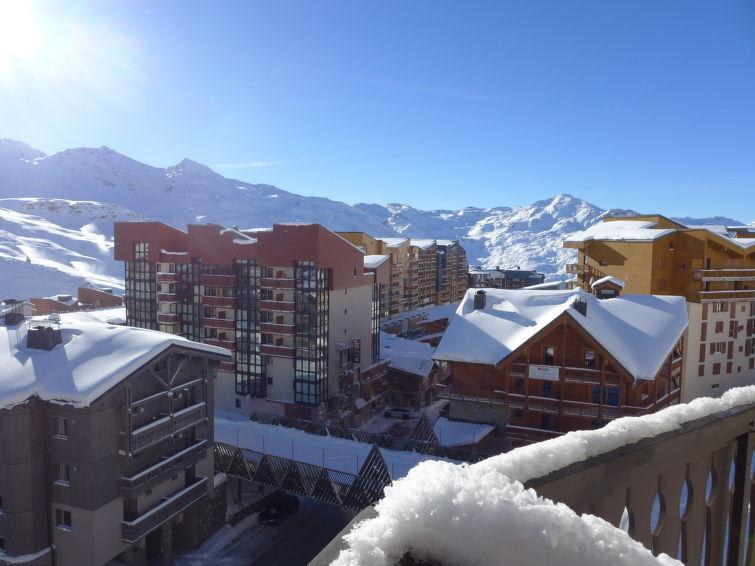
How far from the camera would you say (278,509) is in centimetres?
2661

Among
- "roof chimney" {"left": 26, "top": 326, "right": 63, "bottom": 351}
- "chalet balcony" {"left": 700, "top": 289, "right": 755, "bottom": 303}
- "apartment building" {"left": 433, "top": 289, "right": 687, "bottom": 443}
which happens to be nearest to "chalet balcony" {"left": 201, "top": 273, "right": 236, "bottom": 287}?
"apartment building" {"left": 433, "top": 289, "right": 687, "bottom": 443}

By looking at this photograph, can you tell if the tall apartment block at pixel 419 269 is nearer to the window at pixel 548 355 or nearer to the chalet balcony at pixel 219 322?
the chalet balcony at pixel 219 322

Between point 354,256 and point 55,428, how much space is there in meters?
26.3

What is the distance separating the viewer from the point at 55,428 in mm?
18656

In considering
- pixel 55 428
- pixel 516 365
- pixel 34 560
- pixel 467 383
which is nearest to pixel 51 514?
pixel 34 560

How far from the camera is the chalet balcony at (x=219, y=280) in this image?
39750 millimetres

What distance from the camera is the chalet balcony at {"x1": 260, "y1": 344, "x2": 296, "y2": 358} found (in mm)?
38031

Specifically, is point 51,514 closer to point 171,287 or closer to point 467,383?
point 467,383

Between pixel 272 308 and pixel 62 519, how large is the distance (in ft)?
67.7

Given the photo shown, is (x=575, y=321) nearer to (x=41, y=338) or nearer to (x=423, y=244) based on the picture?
(x=41, y=338)

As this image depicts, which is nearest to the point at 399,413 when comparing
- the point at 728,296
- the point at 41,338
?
the point at 728,296

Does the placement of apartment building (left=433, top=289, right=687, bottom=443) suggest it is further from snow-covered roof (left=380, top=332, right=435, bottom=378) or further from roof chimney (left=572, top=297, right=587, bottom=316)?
snow-covered roof (left=380, top=332, right=435, bottom=378)

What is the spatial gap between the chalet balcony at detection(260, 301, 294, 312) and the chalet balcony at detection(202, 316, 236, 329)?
3624 mm

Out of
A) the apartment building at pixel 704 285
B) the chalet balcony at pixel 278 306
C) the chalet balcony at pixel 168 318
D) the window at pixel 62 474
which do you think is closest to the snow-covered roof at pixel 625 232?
the apartment building at pixel 704 285
